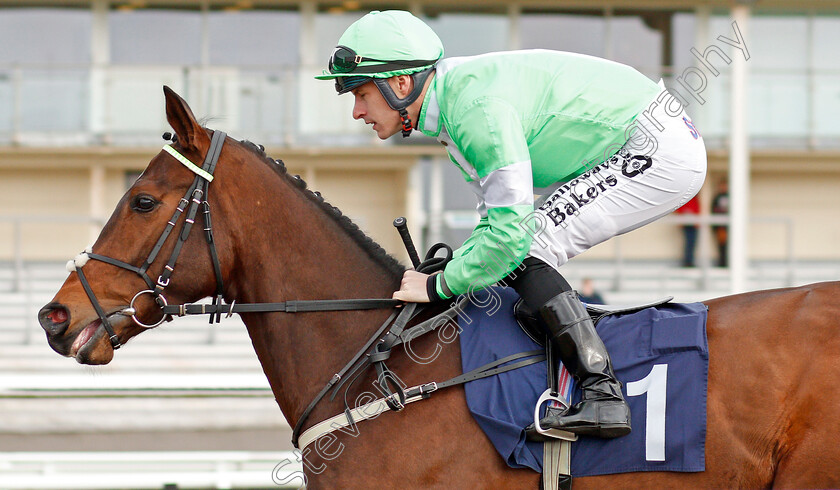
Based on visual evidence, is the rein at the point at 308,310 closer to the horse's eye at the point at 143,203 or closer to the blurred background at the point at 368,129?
the horse's eye at the point at 143,203

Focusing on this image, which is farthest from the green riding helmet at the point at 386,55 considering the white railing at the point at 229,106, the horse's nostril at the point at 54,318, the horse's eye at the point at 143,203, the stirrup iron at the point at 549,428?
the white railing at the point at 229,106

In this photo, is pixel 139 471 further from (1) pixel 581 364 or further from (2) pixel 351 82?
(1) pixel 581 364

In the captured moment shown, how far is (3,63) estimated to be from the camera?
1413 cm

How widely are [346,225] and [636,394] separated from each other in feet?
3.54

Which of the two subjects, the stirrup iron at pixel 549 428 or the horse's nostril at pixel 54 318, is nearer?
the stirrup iron at pixel 549 428

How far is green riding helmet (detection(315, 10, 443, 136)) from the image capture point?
258cm

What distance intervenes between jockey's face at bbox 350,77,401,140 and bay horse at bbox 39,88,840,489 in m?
0.33

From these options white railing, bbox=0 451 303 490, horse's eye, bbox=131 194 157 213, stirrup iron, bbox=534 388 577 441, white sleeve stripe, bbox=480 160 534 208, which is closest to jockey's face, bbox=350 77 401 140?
white sleeve stripe, bbox=480 160 534 208

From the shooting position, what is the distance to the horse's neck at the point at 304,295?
2.67 m

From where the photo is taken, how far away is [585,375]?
2.39 meters

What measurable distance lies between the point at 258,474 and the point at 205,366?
14.2 feet

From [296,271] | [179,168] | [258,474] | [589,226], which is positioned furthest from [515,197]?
[258,474]

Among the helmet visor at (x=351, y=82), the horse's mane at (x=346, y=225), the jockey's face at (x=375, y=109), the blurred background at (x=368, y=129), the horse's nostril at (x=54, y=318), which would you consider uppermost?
the blurred background at (x=368, y=129)

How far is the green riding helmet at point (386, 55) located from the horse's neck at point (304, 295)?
47 cm
